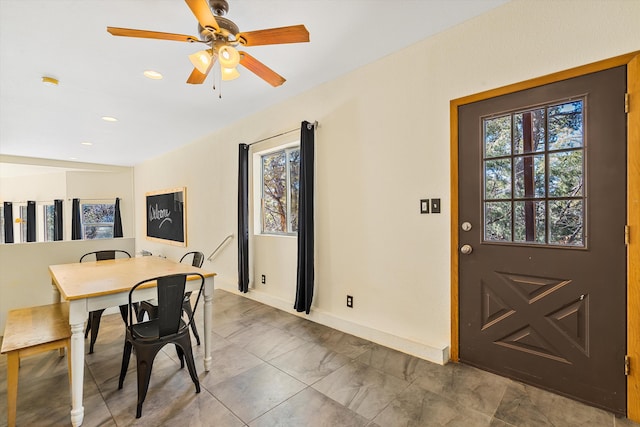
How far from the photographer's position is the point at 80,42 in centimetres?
241

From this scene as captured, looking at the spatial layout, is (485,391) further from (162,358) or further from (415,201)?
(162,358)

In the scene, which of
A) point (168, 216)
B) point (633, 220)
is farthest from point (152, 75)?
point (168, 216)

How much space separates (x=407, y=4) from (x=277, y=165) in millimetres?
2508

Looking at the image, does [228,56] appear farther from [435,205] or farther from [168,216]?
[168,216]

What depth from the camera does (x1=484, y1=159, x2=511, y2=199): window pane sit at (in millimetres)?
2094

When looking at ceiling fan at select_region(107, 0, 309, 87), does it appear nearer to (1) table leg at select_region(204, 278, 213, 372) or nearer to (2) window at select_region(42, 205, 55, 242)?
(1) table leg at select_region(204, 278, 213, 372)

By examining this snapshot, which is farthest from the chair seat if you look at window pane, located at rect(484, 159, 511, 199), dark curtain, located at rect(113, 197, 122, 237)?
dark curtain, located at rect(113, 197, 122, 237)

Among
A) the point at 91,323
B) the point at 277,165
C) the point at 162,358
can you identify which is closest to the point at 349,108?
the point at 277,165

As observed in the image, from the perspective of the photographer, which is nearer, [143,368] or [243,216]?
[143,368]

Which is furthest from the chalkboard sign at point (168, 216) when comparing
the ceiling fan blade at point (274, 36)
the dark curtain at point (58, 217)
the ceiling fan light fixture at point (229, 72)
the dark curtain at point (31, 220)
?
the ceiling fan blade at point (274, 36)

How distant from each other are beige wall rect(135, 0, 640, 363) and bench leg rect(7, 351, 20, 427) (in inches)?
91.7

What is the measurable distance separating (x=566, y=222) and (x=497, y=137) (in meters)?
0.72

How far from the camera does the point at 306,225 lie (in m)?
3.25

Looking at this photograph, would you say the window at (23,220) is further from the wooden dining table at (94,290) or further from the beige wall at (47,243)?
the wooden dining table at (94,290)
